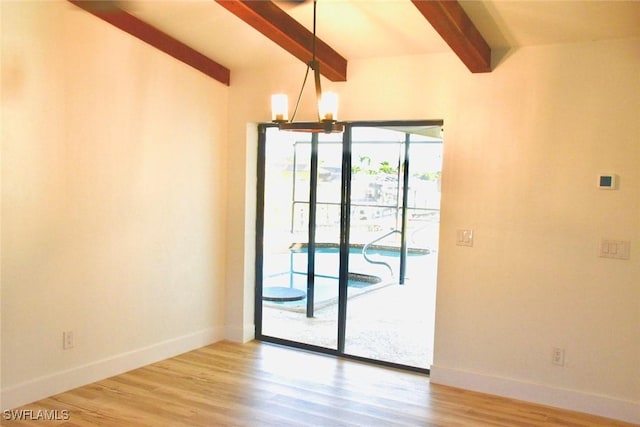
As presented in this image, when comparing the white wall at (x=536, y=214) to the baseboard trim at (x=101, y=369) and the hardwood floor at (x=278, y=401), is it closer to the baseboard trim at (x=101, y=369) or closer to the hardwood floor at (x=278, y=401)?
the hardwood floor at (x=278, y=401)

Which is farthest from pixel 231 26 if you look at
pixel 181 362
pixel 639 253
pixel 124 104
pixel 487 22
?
pixel 639 253

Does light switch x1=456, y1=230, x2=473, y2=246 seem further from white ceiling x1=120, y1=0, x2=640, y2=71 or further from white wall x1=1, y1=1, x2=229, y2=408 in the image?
white wall x1=1, y1=1, x2=229, y2=408

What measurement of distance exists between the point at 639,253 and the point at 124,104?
3.66m

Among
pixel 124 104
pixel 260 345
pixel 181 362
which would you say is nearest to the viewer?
pixel 124 104

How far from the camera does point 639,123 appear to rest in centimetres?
333

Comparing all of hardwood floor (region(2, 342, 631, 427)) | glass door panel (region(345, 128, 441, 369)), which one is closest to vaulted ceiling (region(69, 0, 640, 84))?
glass door panel (region(345, 128, 441, 369))

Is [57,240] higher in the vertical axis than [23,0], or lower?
lower

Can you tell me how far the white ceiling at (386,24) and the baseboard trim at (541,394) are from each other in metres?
2.35

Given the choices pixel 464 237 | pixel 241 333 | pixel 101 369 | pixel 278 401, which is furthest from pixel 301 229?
pixel 101 369

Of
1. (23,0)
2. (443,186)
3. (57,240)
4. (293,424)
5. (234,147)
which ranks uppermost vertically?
(23,0)

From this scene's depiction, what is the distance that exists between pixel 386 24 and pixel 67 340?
3.05 metres

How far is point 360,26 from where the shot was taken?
12.1 ft

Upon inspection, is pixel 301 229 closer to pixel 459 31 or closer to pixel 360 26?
pixel 360 26

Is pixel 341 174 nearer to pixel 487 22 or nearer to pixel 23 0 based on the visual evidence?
pixel 487 22
